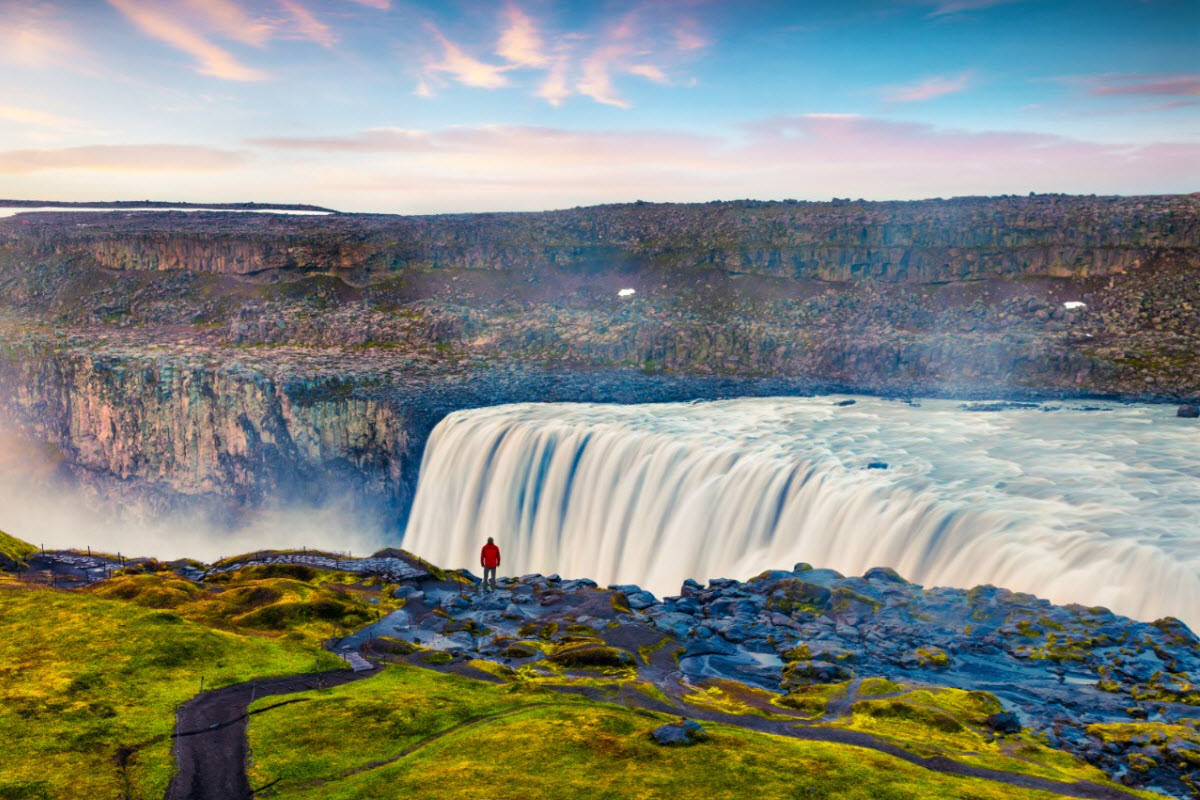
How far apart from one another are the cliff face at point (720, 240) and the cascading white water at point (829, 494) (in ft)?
116

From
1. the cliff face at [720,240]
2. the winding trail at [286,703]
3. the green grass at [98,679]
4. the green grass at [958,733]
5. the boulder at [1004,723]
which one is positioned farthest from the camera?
the cliff face at [720,240]

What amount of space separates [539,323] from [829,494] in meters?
65.6

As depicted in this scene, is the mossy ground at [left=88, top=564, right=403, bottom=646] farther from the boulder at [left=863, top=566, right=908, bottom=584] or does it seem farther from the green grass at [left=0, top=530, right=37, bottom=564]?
the boulder at [left=863, top=566, right=908, bottom=584]

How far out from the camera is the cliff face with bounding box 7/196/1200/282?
105562 millimetres

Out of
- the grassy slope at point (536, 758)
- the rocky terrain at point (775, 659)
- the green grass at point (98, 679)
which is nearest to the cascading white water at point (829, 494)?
the rocky terrain at point (775, 659)

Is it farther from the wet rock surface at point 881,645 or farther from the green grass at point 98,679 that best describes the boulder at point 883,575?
the green grass at point 98,679

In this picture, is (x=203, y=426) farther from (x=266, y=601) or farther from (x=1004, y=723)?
(x=1004, y=723)

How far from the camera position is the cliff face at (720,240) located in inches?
4156

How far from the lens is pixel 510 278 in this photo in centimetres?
12812

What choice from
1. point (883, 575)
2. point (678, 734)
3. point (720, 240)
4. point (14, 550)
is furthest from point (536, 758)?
point (720, 240)

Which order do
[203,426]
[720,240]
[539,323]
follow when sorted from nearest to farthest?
[203,426], [539,323], [720,240]

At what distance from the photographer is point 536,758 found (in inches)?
953

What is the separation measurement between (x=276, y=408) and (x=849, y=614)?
72.1 meters

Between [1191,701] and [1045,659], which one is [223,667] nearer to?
[1045,659]
